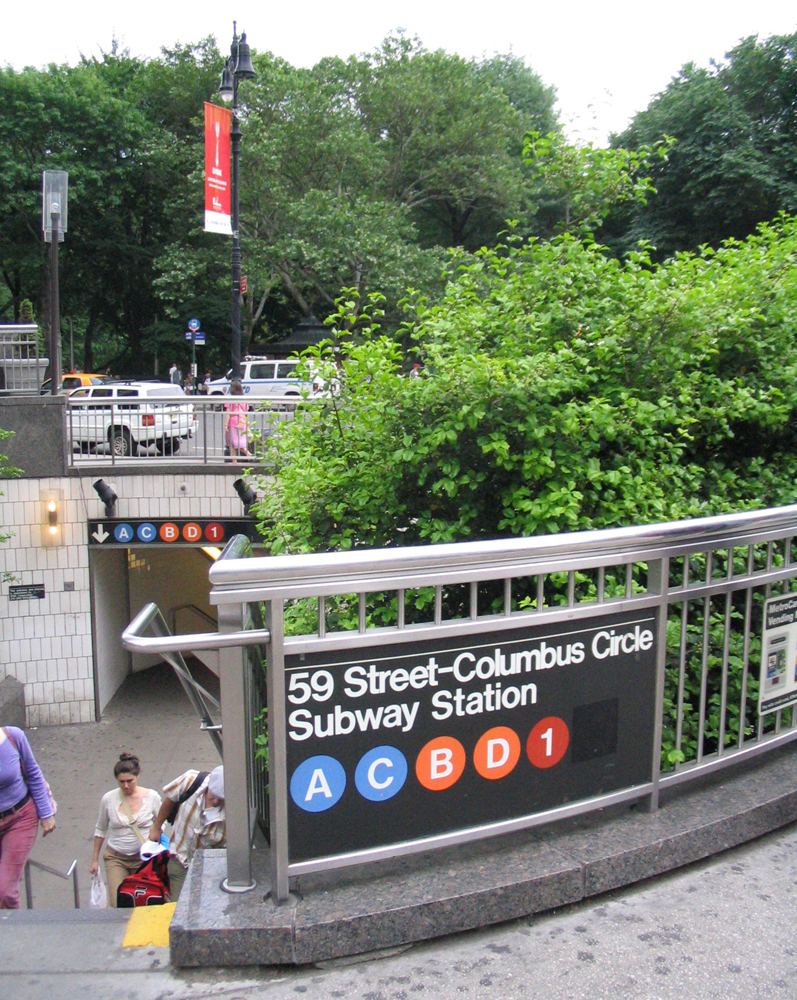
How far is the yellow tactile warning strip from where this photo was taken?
2.60 meters

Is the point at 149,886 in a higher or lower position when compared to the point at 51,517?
lower

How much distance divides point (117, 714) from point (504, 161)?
2296cm

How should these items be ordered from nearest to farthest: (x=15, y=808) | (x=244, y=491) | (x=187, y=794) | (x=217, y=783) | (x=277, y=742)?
(x=277, y=742) → (x=217, y=783) → (x=15, y=808) → (x=187, y=794) → (x=244, y=491)

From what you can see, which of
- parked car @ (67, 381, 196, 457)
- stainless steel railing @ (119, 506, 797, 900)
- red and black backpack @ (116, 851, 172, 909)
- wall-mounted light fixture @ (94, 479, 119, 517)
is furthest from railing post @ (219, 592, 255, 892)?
wall-mounted light fixture @ (94, 479, 119, 517)

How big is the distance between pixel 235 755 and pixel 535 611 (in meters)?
1.04

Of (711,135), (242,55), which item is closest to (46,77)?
(242,55)

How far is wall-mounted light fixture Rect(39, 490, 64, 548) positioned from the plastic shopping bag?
820cm

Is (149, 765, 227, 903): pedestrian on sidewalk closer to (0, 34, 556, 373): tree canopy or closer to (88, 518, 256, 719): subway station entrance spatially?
(88, 518, 256, 719): subway station entrance

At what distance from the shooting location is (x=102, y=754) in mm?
13258

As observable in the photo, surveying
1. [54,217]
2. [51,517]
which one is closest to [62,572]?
[51,517]

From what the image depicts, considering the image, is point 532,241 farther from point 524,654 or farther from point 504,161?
point 504,161

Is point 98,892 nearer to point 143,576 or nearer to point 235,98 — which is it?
point 143,576

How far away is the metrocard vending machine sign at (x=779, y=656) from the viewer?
3.40 m

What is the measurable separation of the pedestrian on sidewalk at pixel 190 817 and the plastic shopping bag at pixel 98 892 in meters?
0.58
